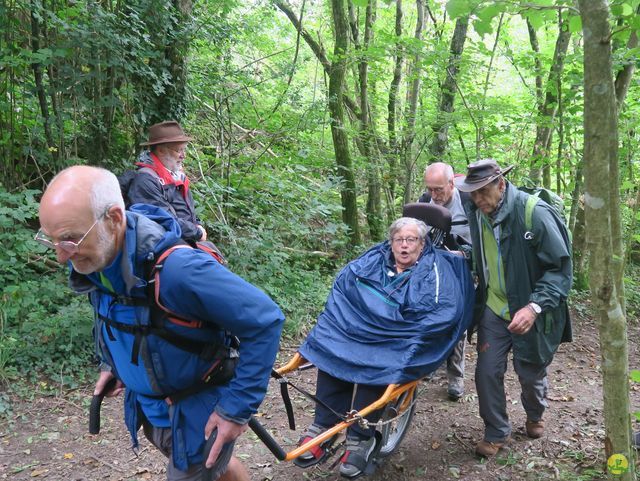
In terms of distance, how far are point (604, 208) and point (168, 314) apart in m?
1.91

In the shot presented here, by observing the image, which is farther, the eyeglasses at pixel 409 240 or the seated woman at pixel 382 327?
the eyeglasses at pixel 409 240

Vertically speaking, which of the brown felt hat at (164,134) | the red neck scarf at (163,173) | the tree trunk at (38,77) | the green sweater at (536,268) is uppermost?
the tree trunk at (38,77)

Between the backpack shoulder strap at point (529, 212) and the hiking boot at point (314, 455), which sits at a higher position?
the backpack shoulder strap at point (529, 212)

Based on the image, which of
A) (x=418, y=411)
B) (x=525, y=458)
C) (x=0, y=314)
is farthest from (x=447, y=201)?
(x=0, y=314)

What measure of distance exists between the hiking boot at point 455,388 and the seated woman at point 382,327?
1.23 m

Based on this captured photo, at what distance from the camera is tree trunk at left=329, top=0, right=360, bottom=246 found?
29.9ft

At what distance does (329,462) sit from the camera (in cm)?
381

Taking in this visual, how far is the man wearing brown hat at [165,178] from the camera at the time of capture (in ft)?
14.8

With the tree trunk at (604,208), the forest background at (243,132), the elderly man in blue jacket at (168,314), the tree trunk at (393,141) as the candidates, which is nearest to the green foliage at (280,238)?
the forest background at (243,132)

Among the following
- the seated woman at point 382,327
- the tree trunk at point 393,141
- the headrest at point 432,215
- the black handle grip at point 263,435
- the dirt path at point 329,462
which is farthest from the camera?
the tree trunk at point 393,141

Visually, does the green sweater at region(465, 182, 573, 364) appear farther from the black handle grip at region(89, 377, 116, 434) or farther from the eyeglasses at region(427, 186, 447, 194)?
the black handle grip at region(89, 377, 116, 434)

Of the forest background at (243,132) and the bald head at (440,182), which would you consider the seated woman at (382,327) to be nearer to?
the bald head at (440,182)

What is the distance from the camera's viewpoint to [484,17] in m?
2.42

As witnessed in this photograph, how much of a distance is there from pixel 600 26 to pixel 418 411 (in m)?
3.58
